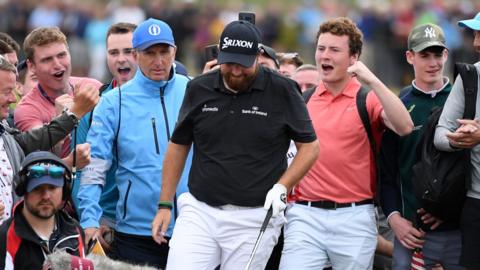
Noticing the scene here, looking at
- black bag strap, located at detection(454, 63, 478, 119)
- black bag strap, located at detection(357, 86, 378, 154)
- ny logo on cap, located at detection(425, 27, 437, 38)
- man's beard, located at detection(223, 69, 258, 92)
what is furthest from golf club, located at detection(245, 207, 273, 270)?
ny logo on cap, located at detection(425, 27, 437, 38)

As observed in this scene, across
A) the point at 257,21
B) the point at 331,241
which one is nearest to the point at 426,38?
the point at 331,241

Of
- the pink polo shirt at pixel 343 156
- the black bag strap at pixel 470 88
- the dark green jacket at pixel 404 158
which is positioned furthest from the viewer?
the dark green jacket at pixel 404 158

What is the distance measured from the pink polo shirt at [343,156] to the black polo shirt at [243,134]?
648 millimetres

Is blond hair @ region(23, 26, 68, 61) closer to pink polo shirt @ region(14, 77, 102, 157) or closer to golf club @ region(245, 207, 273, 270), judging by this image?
pink polo shirt @ region(14, 77, 102, 157)

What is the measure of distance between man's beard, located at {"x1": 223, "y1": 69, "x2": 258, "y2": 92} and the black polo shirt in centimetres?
4

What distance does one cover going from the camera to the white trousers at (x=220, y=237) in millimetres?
8312

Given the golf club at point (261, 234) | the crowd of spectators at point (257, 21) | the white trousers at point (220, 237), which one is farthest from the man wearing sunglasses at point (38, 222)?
the crowd of spectators at point (257, 21)

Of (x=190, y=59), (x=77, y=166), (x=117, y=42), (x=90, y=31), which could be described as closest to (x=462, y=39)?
Result: (x=190, y=59)

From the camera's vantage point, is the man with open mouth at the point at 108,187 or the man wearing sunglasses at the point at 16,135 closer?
the man wearing sunglasses at the point at 16,135

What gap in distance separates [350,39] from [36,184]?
2.88m

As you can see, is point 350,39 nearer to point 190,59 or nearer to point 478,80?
point 478,80

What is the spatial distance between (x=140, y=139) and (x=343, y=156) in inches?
61.5

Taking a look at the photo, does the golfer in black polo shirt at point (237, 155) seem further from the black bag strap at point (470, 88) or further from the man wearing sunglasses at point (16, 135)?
the black bag strap at point (470, 88)

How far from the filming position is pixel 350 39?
30.8ft
